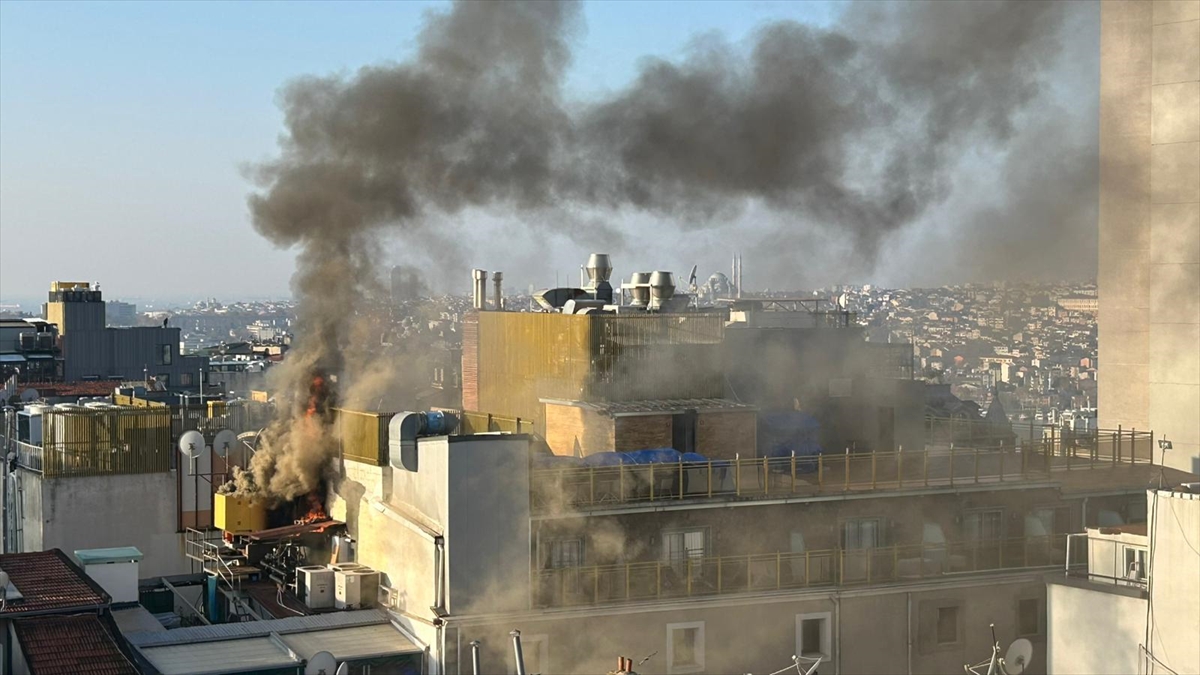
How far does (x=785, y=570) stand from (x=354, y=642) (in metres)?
7.09

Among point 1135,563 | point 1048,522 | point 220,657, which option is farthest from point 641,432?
point 1135,563

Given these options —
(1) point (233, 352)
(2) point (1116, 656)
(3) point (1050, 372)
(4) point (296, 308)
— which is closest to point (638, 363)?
(4) point (296, 308)

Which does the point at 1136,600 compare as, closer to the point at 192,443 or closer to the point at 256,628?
the point at 256,628

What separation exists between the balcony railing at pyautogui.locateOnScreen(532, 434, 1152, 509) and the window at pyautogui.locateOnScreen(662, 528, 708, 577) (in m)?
0.61

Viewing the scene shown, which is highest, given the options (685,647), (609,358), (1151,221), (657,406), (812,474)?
(1151,221)

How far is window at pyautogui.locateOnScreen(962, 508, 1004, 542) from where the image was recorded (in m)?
30.5

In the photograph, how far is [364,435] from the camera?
3041 cm

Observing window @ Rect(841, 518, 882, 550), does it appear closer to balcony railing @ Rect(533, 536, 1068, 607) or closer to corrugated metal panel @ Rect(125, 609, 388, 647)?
balcony railing @ Rect(533, 536, 1068, 607)

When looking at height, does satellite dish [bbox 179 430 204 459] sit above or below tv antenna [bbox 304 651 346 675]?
above

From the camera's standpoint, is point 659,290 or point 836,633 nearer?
point 836,633

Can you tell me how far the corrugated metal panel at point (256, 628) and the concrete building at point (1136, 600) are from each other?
10736 millimetres

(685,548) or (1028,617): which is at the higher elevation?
(685,548)

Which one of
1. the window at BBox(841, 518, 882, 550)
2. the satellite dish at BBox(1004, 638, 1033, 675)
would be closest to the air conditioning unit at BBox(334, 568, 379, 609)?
the window at BBox(841, 518, 882, 550)

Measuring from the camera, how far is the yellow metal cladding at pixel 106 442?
107 ft
